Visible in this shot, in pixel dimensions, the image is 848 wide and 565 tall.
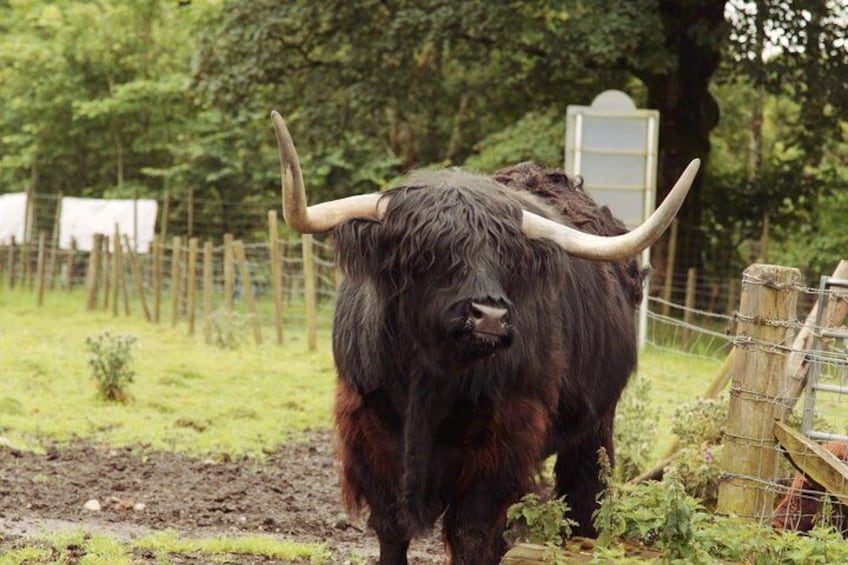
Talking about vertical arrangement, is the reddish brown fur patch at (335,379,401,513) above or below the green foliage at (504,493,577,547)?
above

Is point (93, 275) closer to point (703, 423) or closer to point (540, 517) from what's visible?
point (703, 423)

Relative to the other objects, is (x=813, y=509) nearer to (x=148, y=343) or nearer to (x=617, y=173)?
(x=617, y=173)

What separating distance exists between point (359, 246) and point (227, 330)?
12.3 m

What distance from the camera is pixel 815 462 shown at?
19.1ft

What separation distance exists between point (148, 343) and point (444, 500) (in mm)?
12932

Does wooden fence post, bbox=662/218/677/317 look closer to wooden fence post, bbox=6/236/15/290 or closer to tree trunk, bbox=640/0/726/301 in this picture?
tree trunk, bbox=640/0/726/301

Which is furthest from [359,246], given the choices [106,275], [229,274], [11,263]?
[11,263]

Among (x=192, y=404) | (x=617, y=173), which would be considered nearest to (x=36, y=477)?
(x=192, y=404)

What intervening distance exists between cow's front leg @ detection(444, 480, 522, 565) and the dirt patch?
155cm

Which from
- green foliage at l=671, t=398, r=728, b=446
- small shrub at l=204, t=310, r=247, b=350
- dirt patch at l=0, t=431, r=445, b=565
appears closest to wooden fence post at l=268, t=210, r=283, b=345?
small shrub at l=204, t=310, r=247, b=350

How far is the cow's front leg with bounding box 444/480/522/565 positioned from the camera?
530cm

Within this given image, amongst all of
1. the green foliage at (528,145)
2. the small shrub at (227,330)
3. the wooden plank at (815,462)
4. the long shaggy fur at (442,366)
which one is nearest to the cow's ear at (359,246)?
the long shaggy fur at (442,366)

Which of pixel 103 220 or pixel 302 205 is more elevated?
pixel 103 220

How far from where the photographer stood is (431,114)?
91.1 ft
